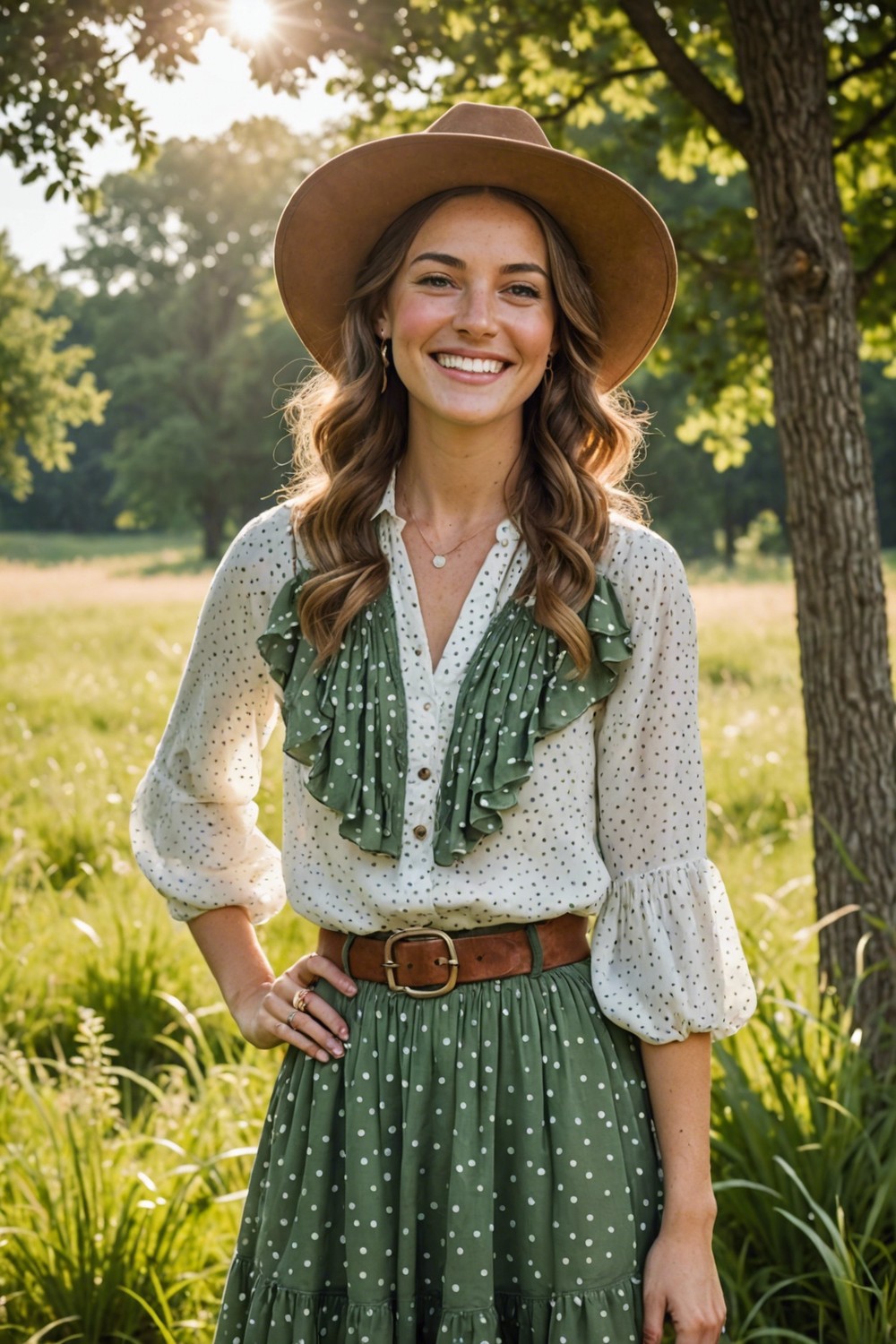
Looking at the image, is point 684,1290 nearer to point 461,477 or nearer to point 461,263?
point 461,477

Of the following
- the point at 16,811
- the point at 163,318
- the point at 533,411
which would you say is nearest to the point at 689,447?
the point at 163,318

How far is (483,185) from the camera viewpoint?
188 centimetres

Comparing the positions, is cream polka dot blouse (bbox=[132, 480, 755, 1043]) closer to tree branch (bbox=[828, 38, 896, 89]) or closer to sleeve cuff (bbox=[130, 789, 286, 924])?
sleeve cuff (bbox=[130, 789, 286, 924])

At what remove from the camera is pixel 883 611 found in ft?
11.0

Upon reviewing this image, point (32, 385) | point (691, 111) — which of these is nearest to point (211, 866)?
point (691, 111)

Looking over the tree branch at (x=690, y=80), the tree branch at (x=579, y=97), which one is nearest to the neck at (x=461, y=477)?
the tree branch at (x=690, y=80)

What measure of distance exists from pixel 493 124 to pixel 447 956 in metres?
1.21

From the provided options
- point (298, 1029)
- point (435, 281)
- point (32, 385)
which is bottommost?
point (298, 1029)

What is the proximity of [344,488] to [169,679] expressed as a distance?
8.74 m

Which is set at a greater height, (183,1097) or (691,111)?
(691,111)

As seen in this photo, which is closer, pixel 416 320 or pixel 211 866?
pixel 416 320

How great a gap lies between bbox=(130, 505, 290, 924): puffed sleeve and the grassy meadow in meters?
0.86

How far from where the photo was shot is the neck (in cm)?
191

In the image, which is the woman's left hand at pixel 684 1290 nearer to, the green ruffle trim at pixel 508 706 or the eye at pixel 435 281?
the green ruffle trim at pixel 508 706
